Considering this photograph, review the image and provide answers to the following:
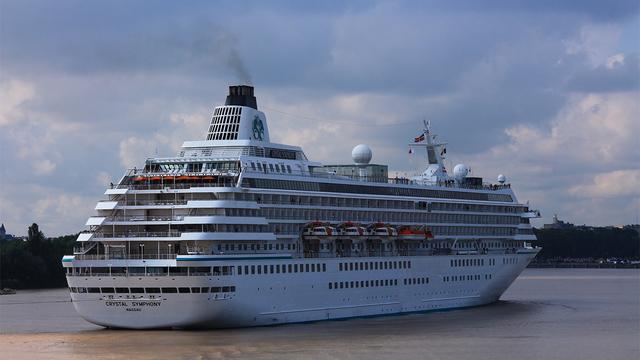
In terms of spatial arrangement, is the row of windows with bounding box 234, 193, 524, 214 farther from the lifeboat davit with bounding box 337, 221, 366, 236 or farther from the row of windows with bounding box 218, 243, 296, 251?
the row of windows with bounding box 218, 243, 296, 251

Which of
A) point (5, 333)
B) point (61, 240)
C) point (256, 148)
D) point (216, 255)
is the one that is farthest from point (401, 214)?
point (61, 240)

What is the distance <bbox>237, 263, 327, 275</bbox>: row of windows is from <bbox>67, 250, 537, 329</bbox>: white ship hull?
11.1 inches

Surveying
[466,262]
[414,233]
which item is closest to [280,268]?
[414,233]

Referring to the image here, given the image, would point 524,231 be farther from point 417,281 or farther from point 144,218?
point 144,218

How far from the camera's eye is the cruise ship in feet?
257

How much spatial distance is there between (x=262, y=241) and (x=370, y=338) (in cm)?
1066

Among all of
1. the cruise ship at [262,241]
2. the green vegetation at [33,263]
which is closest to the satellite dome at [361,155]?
the cruise ship at [262,241]

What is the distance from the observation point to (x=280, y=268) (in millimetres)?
84000

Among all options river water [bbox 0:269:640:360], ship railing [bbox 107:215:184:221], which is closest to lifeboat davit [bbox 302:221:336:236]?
river water [bbox 0:269:640:360]

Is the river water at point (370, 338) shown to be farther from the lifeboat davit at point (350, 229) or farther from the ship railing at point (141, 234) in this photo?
the lifeboat davit at point (350, 229)

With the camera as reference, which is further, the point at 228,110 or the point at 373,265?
the point at 373,265

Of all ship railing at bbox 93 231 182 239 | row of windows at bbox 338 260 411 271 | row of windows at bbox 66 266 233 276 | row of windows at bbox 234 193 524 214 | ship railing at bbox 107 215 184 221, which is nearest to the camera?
row of windows at bbox 66 266 233 276

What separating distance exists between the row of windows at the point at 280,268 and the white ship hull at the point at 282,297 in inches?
11.1

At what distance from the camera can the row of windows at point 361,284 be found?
9050 cm
